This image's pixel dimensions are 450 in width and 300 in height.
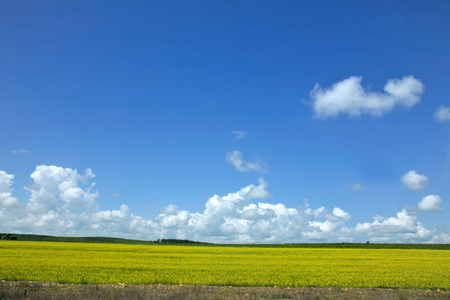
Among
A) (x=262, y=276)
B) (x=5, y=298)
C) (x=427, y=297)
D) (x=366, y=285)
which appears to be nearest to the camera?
(x=5, y=298)

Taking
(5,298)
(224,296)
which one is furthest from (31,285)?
(224,296)

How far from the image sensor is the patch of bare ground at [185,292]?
56.4 feet

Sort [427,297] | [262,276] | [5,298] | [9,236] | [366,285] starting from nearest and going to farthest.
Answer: [5,298], [427,297], [366,285], [262,276], [9,236]

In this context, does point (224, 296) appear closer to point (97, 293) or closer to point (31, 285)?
point (97, 293)

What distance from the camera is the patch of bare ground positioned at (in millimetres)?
17203

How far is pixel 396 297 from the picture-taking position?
17.9m

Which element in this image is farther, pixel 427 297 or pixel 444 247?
pixel 444 247

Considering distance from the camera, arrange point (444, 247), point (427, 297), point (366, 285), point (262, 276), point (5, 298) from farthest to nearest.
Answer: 1. point (444, 247)
2. point (262, 276)
3. point (366, 285)
4. point (427, 297)
5. point (5, 298)

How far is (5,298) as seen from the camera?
55.5 feet

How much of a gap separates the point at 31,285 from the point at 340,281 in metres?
18.5

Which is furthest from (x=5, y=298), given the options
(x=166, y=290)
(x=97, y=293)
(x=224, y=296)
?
(x=224, y=296)

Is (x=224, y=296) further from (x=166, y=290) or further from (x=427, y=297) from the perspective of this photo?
(x=427, y=297)

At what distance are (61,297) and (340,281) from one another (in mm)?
16443

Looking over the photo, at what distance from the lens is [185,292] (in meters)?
18.1
